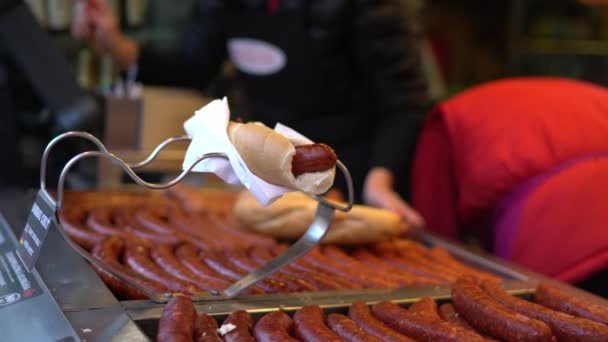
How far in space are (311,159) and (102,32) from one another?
7.27 ft

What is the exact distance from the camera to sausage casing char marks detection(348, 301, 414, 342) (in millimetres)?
1521

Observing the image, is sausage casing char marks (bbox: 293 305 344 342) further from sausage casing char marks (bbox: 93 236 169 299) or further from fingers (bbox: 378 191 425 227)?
fingers (bbox: 378 191 425 227)

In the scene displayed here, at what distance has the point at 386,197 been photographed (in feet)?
9.64

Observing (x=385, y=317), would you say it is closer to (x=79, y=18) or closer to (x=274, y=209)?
(x=274, y=209)

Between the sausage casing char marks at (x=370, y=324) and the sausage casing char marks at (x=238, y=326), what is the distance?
8.9 inches

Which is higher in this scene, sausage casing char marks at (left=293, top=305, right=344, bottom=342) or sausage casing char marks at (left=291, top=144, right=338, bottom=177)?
sausage casing char marks at (left=291, top=144, right=338, bottom=177)

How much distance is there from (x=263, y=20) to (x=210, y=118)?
6.11 feet

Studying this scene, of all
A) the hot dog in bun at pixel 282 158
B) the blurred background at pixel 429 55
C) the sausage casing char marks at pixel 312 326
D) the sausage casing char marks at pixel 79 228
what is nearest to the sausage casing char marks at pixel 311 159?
the hot dog in bun at pixel 282 158

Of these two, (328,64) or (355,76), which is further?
(355,76)

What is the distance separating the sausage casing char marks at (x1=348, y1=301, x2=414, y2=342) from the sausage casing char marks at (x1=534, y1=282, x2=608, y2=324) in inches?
16.9

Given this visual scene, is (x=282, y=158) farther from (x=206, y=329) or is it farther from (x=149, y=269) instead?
(x=149, y=269)

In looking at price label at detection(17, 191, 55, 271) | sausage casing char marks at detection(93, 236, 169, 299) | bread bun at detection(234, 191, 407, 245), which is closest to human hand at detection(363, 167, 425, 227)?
bread bun at detection(234, 191, 407, 245)

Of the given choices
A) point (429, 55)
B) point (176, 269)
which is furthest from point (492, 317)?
point (429, 55)

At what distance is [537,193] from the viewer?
275cm
